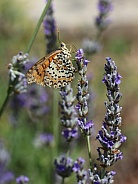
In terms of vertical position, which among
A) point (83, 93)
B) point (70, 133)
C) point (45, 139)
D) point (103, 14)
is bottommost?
point (83, 93)

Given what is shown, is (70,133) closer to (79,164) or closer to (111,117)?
(79,164)

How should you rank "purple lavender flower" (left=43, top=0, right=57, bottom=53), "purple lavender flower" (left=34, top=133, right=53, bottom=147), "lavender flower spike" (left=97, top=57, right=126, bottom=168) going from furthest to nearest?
"purple lavender flower" (left=34, top=133, right=53, bottom=147) < "purple lavender flower" (left=43, top=0, right=57, bottom=53) < "lavender flower spike" (left=97, top=57, right=126, bottom=168)

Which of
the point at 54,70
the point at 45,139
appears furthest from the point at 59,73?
the point at 45,139

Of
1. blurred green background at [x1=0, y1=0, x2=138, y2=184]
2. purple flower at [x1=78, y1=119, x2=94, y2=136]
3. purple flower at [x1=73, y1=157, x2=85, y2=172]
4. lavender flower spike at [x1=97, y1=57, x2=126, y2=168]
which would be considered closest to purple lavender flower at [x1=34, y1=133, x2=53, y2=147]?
blurred green background at [x1=0, y1=0, x2=138, y2=184]

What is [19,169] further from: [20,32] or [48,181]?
[20,32]

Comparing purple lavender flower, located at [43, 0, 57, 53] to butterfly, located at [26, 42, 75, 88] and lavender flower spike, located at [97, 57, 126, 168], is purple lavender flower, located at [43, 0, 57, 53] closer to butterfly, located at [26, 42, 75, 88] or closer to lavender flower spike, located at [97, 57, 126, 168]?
butterfly, located at [26, 42, 75, 88]
